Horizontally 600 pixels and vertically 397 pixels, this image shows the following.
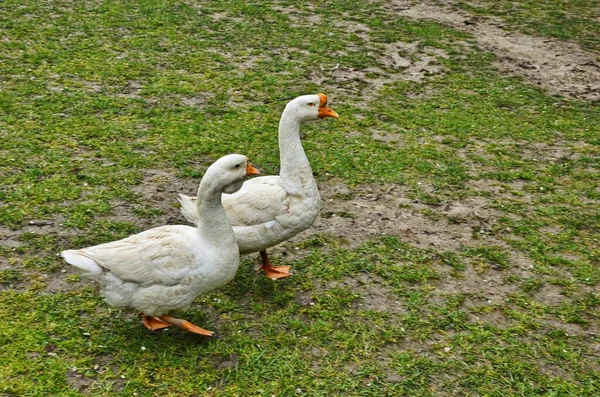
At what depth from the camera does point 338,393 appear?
3.58 m

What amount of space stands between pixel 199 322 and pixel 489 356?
1976mm

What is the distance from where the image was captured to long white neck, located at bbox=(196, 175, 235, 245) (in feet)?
12.0

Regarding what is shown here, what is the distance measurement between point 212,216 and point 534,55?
7831 millimetres

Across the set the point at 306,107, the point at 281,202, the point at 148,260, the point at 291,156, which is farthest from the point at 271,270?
the point at 306,107

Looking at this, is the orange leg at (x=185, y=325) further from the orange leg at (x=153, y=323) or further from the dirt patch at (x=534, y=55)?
the dirt patch at (x=534, y=55)

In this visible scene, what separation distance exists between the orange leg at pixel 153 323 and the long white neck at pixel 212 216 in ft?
2.18

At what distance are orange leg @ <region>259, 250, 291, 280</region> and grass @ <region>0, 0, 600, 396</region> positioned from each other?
74mm

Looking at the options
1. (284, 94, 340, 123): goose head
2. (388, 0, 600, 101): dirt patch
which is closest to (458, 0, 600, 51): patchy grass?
(388, 0, 600, 101): dirt patch

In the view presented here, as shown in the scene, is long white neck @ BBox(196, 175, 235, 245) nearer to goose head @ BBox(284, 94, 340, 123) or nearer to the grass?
the grass

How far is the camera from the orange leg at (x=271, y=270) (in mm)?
4519

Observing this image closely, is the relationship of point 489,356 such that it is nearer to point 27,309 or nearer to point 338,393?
point 338,393

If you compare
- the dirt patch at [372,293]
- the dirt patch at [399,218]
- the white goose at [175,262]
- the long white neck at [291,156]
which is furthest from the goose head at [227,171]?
the dirt patch at [399,218]

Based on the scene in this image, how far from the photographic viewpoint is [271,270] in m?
4.55

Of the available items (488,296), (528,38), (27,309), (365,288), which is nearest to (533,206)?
(488,296)
